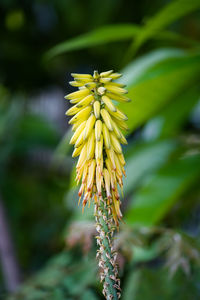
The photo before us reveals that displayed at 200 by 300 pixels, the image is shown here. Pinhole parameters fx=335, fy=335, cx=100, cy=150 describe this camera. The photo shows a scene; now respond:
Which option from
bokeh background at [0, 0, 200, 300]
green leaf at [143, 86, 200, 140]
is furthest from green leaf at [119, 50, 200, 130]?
green leaf at [143, 86, 200, 140]

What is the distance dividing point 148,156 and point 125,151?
0.94 ft

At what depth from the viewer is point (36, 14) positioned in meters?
2.84

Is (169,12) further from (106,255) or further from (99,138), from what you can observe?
(106,255)

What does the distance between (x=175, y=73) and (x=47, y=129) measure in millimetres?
1869

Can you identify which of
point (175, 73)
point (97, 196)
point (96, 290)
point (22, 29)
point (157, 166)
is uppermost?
point (22, 29)

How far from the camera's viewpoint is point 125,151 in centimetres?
183

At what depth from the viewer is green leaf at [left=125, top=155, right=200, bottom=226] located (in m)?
1.27

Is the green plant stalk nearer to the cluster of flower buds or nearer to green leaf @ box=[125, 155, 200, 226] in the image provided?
the cluster of flower buds

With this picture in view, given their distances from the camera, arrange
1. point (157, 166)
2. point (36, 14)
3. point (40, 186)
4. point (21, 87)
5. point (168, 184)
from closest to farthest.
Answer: point (168, 184) → point (157, 166) → point (36, 14) → point (40, 186) → point (21, 87)

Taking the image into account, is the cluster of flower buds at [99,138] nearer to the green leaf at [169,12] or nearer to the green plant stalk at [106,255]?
the green plant stalk at [106,255]

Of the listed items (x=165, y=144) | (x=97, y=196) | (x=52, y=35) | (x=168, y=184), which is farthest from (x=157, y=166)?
(x=52, y=35)

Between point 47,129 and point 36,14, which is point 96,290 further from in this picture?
point 36,14

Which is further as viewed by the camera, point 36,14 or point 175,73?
point 36,14

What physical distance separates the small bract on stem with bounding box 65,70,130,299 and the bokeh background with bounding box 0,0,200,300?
0.19 metres
